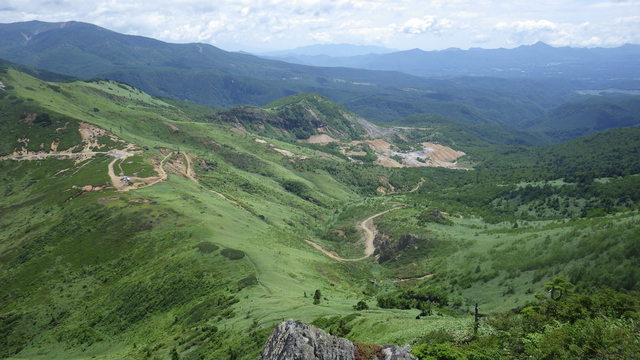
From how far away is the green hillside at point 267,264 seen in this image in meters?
46.2

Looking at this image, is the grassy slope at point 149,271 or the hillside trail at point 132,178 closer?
the grassy slope at point 149,271

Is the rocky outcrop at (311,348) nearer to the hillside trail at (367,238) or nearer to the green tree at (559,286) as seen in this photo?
the green tree at (559,286)

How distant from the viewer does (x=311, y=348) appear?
33219 mm

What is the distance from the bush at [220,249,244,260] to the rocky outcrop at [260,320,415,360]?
4631 cm

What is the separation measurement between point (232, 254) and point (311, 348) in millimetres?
51883

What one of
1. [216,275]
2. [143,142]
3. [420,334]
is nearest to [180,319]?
[216,275]

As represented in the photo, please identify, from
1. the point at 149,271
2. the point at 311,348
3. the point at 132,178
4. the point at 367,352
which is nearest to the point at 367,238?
the point at 149,271

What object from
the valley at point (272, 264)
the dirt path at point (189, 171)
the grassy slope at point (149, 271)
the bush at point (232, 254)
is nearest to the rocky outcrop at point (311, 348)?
the valley at point (272, 264)

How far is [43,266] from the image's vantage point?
304 ft

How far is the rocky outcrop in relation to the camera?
32812mm

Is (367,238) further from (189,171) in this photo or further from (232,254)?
(189,171)

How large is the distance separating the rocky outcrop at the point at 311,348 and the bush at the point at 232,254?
152ft

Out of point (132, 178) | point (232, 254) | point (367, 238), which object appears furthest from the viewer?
point (367, 238)

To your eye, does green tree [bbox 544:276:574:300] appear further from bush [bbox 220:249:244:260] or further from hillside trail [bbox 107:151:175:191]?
hillside trail [bbox 107:151:175:191]
